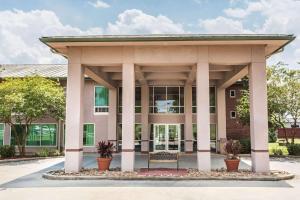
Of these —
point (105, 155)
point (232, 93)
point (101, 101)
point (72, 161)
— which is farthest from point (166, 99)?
point (72, 161)

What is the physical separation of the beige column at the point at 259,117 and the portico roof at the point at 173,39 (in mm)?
1312

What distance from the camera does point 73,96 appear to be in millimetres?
13797

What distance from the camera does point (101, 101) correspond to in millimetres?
24344

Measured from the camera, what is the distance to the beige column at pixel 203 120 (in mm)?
13383

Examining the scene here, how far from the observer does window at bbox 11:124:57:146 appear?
24.3 metres

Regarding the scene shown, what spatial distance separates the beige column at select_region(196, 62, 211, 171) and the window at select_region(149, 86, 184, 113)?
10046 millimetres

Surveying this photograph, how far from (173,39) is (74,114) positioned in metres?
5.47

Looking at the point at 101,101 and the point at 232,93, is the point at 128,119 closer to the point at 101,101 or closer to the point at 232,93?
the point at 101,101

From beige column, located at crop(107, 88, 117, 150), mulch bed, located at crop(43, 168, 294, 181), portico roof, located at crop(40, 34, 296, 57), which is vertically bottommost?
mulch bed, located at crop(43, 168, 294, 181)

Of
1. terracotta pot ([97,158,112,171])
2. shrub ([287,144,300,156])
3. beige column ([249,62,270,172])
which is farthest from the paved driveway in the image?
shrub ([287,144,300,156])

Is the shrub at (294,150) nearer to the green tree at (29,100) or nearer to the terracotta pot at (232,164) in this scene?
the terracotta pot at (232,164)

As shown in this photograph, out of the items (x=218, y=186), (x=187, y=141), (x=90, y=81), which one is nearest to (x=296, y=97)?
(x=187, y=141)

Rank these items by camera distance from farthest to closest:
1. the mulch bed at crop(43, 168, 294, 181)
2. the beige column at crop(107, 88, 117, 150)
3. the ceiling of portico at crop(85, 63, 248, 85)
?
the beige column at crop(107, 88, 117, 150)
the ceiling of portico at crop(85, 63, 248, 85)
the mulch bed at crop(43, 168, 294, 181)

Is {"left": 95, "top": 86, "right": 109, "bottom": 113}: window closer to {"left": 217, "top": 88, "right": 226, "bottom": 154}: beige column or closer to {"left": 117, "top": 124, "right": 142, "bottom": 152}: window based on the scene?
{"left": 117, "top": 124, "right": 142, "bottom": 152}: window
